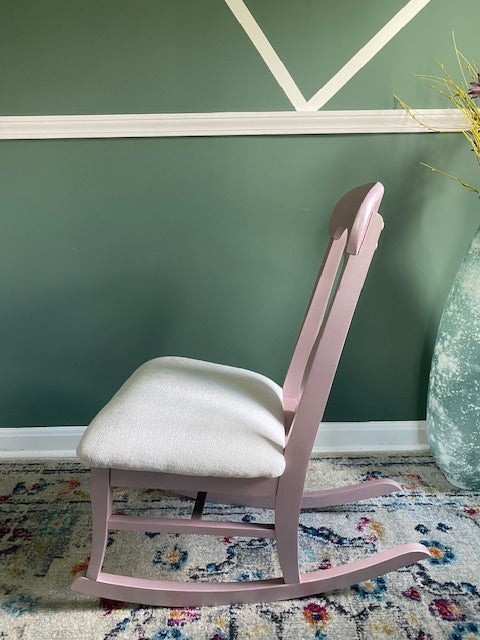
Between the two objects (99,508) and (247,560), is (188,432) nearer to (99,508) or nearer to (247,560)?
(99,508)

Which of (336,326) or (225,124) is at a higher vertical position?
(225,124)

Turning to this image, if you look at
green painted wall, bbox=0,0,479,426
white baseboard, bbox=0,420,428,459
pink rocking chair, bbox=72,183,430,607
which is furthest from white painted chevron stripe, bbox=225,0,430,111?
white baseboard, bbox=0,420,428,459

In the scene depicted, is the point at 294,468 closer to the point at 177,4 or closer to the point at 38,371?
the point at 38,371

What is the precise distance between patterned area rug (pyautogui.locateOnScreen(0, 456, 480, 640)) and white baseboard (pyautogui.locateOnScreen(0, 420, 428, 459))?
0.08 metres

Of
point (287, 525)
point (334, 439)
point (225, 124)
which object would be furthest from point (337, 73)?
point (287, 525)

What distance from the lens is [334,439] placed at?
1923 millimetres

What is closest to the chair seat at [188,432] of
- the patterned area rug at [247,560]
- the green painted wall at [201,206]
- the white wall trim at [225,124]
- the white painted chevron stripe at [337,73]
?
the patterned area rug at [247,560]

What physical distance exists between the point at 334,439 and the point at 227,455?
2.92ft

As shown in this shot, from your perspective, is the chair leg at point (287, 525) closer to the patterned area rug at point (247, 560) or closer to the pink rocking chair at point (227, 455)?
the pink rocking chair at point (227, 455)

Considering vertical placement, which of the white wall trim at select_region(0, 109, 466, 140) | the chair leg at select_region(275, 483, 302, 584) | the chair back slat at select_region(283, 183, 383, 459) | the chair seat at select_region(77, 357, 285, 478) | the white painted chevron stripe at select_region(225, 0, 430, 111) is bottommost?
the chair leg at select_region(275, 483, 302, 584)

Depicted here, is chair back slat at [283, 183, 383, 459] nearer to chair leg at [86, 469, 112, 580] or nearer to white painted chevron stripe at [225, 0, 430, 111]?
chair leg at [86, 469, 112, 580]

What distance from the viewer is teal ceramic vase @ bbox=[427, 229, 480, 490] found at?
158 cm

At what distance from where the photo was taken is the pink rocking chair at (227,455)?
3.63ft

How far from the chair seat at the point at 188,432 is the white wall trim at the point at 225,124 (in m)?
0.80
